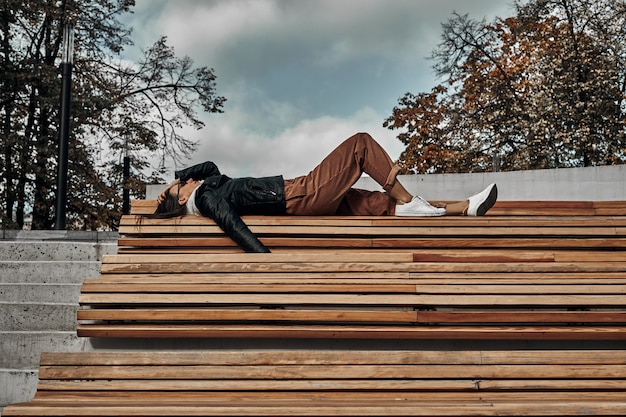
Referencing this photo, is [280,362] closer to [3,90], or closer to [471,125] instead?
[3,90]

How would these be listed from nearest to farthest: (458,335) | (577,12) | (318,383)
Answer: (318,383) → (458,335) → (577,12)

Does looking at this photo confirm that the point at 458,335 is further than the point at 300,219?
No

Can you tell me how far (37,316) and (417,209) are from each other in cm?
272

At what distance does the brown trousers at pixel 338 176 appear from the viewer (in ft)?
15.4

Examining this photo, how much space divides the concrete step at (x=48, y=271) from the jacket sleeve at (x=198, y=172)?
88cm

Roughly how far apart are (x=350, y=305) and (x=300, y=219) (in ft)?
3.45

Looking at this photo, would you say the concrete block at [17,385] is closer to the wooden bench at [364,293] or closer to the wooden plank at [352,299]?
the wooden bench at [364,293]

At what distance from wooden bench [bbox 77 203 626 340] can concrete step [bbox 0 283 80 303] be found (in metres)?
0.38

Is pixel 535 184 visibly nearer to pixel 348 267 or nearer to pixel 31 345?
pixel 348 267

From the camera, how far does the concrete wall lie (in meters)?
7.21

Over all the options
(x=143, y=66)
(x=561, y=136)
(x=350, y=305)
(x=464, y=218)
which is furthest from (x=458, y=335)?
(x=143, y=66)

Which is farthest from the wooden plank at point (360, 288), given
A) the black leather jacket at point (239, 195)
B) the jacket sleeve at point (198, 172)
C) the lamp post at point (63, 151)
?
the lamp post at point (63, 151)

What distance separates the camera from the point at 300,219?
4.73m

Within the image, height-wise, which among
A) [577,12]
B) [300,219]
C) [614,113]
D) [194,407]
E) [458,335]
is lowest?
[194,407]
